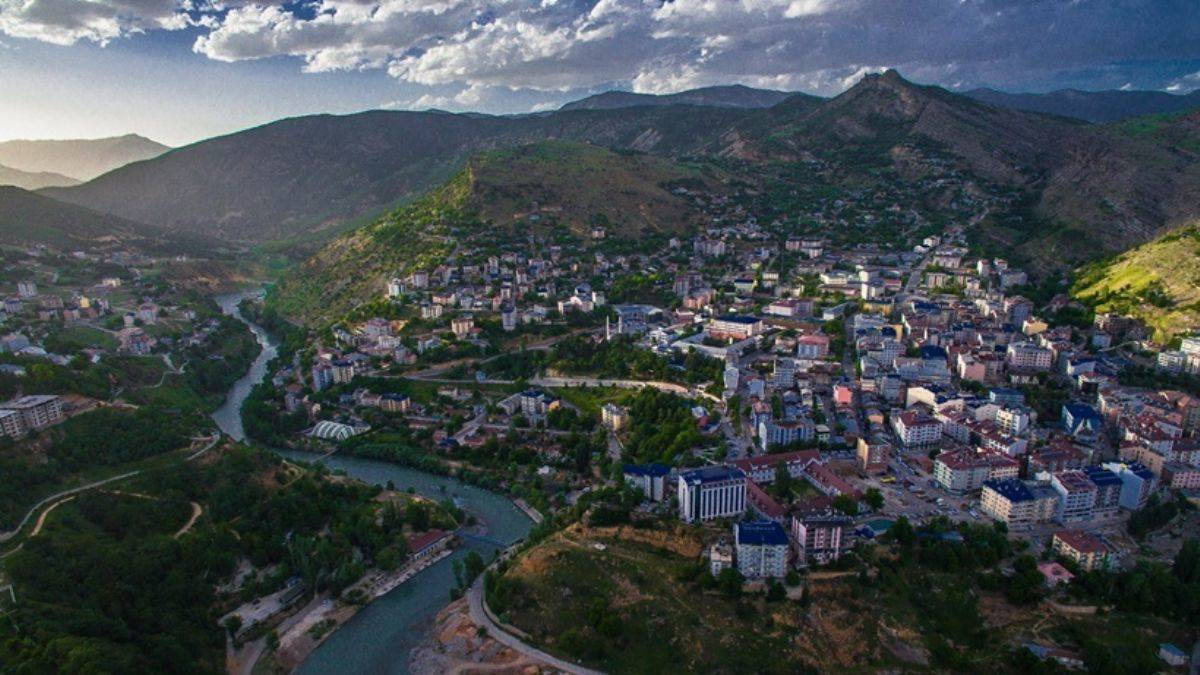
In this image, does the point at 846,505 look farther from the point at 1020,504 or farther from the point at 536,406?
the point at 536,406

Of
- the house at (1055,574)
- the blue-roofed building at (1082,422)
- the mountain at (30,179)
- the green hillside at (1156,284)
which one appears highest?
the mountain at (30,179)

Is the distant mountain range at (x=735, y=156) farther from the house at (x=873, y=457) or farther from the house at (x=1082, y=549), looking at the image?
the house at (x=1082, y=549)

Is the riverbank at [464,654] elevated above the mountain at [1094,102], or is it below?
below

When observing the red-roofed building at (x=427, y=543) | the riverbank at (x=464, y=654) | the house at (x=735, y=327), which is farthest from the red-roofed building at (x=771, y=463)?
the house at (x=735, y=327)

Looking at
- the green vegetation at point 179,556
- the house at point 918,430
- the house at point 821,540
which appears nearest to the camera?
the green vegetation at point 179,556

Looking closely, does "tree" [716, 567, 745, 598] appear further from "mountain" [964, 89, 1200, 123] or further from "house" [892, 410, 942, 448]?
"mountain" [964, 89, 1200, 123]

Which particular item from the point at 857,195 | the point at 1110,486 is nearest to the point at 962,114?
the point at 857,195

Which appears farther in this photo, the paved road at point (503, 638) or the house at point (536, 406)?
the house at point (536, 406)

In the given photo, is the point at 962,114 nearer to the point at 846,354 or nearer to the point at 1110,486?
the point at 846,354
